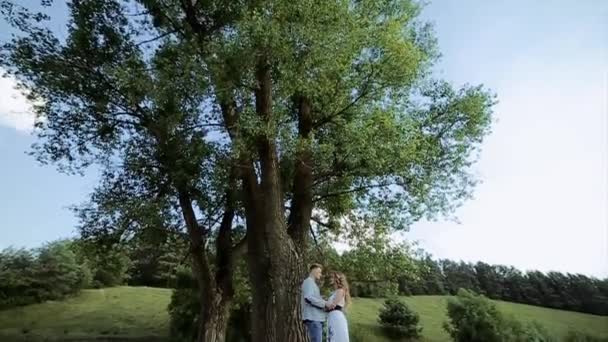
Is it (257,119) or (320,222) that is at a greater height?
(257,119)

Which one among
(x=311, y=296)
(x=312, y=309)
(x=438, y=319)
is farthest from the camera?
(x=438, y=319)

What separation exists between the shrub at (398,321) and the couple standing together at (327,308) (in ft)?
91.1

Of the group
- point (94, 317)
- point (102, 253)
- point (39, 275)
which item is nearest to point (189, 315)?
point (94, 317)

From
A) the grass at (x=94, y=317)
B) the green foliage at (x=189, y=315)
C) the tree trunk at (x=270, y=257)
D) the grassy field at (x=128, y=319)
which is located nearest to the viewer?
the tree trunk at (x=270, y=257)

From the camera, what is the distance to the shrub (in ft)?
111

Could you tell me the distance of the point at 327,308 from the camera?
26.1 feet

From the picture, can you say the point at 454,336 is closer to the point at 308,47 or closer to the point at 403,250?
the point at 403,250

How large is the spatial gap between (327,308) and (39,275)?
140 ft

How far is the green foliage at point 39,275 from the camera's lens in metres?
39.5

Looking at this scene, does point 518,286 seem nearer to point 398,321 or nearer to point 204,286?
point 398,321

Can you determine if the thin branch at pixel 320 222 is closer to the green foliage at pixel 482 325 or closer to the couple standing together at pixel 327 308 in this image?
the couple standing together at pixel 327 308

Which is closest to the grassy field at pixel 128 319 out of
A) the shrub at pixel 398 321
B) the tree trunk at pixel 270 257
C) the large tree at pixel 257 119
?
the shrub at pixel 398 321

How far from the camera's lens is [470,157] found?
12.8m

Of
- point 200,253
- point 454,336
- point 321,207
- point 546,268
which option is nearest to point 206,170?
point 200,253
